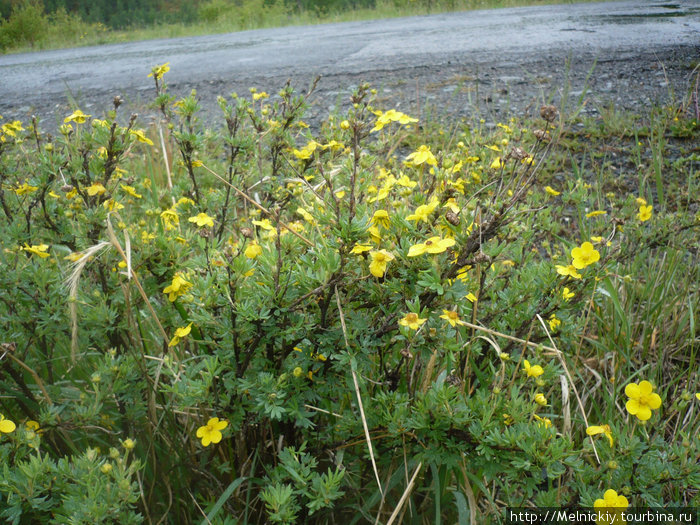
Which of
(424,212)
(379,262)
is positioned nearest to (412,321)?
(379,262)

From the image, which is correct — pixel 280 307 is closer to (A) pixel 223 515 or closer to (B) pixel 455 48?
(A) pixel 223 515

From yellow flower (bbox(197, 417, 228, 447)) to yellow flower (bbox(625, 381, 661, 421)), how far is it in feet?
2.90

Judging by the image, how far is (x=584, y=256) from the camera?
50.7 inches

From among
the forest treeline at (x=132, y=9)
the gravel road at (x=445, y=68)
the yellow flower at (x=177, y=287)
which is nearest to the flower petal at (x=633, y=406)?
the yellow flower at (x=177, y=287)

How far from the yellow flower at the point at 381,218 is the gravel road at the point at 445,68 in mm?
1456

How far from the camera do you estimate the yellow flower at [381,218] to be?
113 centimetres

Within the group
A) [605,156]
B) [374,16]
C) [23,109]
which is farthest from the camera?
[374,16]

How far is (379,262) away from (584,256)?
60 centimetres

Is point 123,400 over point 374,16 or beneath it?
beneath

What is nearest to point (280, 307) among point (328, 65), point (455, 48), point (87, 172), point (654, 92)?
point (87, 172)

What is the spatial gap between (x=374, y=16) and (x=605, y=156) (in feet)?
41.7

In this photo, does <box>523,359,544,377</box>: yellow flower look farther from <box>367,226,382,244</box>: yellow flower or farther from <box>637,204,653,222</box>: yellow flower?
<box>637,204,653,222</box>: yellow flower

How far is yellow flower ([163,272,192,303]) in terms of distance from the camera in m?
1.26

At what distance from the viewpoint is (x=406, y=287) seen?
104cm
